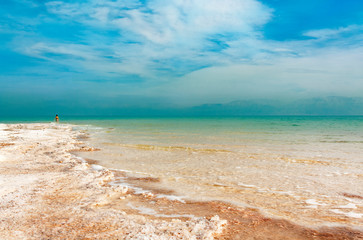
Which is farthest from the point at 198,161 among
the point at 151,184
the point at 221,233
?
the point at 221,233

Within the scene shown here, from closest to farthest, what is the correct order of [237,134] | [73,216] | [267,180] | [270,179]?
1. [73,216]
2. [267,180]
3. [270,179]
4. [237,134]

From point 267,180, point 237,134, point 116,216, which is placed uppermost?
point 116,216

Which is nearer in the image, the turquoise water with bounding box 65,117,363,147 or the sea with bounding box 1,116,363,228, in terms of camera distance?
the sea with bounding box 1,116,363,228

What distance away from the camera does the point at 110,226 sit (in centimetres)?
541

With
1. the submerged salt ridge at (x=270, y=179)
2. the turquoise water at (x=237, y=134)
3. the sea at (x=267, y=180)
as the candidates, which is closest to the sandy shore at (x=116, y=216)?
the sea at (x=267, y=180)

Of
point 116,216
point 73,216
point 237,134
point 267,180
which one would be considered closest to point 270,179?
point 267,180

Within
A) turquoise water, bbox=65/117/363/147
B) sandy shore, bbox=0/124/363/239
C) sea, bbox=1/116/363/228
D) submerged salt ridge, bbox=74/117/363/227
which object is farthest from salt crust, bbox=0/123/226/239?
turquoise water, bbox=65/117/363/147

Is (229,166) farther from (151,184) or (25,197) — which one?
(25,197)

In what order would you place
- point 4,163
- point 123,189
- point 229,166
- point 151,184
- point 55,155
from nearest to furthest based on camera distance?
point 123,189 < point 151,184 < point 4,163 < point 229,166 < point 55,155

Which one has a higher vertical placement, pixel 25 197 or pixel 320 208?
pixel 25 197

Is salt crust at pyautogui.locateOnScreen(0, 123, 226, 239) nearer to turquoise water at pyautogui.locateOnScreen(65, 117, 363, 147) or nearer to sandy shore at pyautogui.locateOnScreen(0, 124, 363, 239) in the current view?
sandy shore at pyautogui.locateOnScreen(0, 124, 363, 239)

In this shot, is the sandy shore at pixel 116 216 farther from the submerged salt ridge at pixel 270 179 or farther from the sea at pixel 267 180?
the submerged salt ridge at pixel 270 179

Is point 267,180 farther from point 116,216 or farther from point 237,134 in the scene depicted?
point 237,134

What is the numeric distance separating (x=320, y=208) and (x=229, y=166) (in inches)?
246
